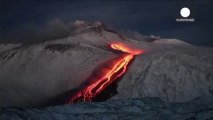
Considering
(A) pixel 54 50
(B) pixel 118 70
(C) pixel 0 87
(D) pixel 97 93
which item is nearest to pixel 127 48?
(B) pixel 118 70

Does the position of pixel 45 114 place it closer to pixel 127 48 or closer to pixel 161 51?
pixel 127 48

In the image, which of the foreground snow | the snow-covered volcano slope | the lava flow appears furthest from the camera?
the lava flow

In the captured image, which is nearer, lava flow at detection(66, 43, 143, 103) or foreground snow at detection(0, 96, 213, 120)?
foreground snow at detection(0, 96, 213, 120)

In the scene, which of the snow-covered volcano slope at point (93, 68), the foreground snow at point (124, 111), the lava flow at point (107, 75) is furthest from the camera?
the lava flow at point (107, 75)

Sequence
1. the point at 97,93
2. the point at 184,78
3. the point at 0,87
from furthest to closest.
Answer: the point at 184,78 → the point at 97,93 → the point at 0,87

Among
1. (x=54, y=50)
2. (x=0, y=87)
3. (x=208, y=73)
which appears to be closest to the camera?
(x=0, y=87)

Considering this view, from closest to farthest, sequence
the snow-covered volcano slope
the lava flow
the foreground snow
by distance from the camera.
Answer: the foreground snow, the snow-covered volcano slope, the lava flow

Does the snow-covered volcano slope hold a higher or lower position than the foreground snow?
higher
